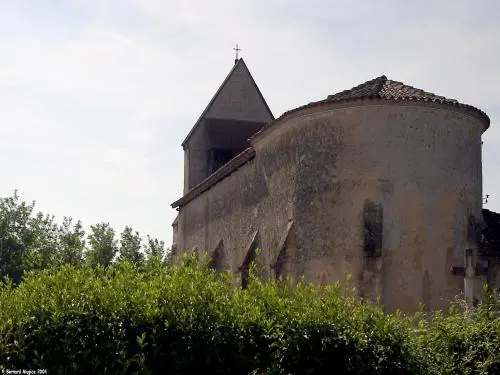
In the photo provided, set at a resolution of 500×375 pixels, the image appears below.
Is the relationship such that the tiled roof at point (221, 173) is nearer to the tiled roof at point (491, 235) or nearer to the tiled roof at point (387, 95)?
the tiled roof at point (387, 95)

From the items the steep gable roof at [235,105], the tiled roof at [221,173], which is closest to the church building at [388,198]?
the tiled roof at [221,173]

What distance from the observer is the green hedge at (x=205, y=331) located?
8695 mm

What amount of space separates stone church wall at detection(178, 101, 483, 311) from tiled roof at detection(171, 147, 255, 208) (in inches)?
152

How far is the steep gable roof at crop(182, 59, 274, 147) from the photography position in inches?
1369

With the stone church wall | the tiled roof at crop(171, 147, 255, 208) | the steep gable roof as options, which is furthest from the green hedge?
the steep gable roof

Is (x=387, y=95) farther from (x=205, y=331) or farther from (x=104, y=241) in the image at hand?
(x=104, y=241)

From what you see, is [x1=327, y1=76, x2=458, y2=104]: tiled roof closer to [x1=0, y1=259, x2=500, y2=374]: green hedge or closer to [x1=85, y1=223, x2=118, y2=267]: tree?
[x1=0, y1=259, x2=500, y2=374]: green hedge

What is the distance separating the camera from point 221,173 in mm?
26609

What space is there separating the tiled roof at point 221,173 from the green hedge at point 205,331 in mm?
13369

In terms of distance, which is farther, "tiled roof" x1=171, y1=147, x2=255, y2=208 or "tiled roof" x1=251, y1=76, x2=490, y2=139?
"tiled roof" x1=171, y1=147, x2=255, y2=208

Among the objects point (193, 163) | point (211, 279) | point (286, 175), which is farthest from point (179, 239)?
point (211, 279)

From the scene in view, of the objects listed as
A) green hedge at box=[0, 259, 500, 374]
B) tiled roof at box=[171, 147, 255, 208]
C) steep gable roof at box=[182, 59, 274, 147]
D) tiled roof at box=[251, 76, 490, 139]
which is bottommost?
green hedge at box=[0, 259, 500, 374]

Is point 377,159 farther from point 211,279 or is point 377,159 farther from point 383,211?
point 211,279

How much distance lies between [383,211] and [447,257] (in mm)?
2017
